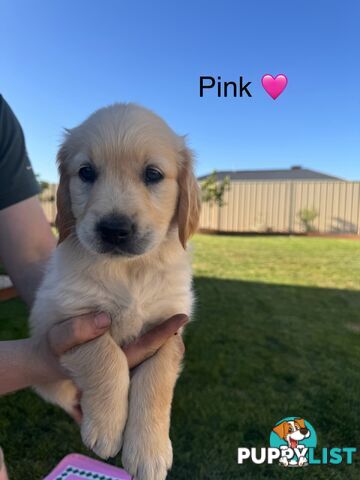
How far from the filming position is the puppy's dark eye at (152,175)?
1.64m

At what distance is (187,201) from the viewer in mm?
1796

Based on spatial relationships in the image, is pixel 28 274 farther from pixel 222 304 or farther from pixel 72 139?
pixel 222 304

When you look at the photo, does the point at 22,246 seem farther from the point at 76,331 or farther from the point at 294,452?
the point at 294,452

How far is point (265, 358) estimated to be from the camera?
154 inches

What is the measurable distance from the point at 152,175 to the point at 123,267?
367 millimetres

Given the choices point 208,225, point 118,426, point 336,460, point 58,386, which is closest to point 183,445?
point 336,460

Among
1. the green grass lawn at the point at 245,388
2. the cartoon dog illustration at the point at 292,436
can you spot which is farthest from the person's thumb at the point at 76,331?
the cartoon dog illustration at the point at 292,436

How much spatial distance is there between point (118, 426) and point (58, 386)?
1.66 ft

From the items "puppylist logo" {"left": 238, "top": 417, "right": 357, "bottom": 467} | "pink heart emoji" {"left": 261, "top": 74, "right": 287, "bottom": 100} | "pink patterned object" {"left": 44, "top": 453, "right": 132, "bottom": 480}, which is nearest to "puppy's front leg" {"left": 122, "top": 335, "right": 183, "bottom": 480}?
"pink patterned object" {"left": 44, "top": 453, "right": 132, "bottom": 480}

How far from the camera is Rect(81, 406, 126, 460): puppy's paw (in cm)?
146

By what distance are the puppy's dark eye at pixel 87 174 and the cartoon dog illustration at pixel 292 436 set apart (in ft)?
6.30

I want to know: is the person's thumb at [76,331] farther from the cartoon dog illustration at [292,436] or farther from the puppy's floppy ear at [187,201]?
the cartoon dog illustration at [292,436]

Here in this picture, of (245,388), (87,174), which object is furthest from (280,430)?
(87,174)

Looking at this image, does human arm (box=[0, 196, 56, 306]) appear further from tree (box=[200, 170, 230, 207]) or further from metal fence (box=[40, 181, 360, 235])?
tree (box=[200, 170, 230, 207])
